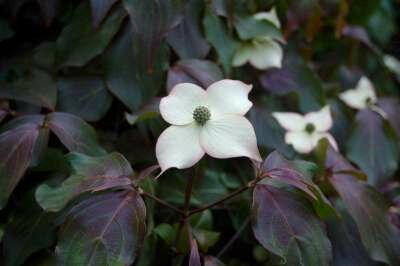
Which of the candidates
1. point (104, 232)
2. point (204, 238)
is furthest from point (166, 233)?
point (104, 232)

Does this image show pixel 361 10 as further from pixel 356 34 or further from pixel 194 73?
pixel 194 73

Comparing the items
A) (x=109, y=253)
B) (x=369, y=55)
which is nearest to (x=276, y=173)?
(x=109, y=253)

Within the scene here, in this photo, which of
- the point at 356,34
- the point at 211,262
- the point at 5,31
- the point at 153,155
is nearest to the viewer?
the point at 211,262

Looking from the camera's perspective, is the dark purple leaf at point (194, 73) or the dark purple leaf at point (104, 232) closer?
the dark purple leaf at point (104, 232)

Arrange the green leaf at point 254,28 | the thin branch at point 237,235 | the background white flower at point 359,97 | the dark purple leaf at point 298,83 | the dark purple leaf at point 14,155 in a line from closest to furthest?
the dark purple leaf at point 14,155 → the thin branch at point 237,235 → the green leaf at point 254,28 → the dark purple leaf at point 298,83 → the background white flower at point 359,97

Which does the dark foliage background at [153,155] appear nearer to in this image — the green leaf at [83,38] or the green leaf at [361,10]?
the green leaf at [83,38]

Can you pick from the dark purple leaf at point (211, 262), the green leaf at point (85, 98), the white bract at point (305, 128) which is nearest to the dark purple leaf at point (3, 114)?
the green leaf at point (85, 98)
